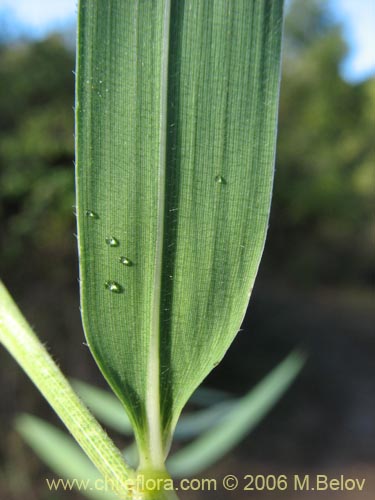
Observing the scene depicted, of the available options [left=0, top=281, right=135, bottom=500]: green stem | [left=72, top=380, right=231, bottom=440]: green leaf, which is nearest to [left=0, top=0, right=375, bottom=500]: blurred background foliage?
[left=72, top=380, right=231, bottom=440]: green leaf

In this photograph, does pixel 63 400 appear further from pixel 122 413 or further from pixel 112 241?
pixel 122 413

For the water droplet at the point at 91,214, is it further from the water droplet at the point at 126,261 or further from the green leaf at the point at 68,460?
the green leaf at the point at 68,460

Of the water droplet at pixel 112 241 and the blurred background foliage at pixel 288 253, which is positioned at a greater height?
the blurred background foliage at pixel 288 253

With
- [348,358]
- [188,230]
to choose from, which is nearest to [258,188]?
[188,230]

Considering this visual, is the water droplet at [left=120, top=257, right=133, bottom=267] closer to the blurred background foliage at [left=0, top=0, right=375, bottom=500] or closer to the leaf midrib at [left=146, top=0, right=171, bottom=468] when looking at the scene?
the leaf midrib at [left=146, top=0, right=171, bottom=468]

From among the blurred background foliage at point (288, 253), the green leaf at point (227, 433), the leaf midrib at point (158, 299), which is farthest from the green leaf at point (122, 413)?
the blurred background foliage at point (288, 253)

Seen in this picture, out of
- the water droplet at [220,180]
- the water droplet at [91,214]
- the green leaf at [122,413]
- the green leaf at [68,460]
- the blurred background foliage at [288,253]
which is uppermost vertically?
the blurred background foliage at [288,253]

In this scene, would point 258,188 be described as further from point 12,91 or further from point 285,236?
point 285,236

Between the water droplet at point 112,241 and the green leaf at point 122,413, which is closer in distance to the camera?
the water droplet at point 112,241

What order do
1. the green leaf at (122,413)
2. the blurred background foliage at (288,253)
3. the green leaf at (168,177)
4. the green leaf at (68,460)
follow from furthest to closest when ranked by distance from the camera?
the blurred background foliage at (288,253) < the green leaf at (122,413) < the green leaf at (68,460) < the green leaf at (168,177)
